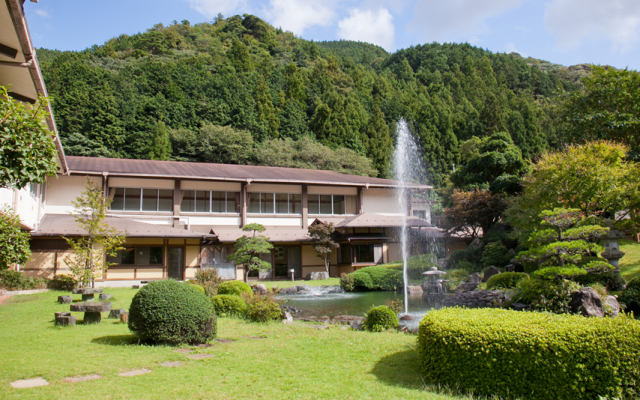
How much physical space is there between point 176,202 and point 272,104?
107 ft

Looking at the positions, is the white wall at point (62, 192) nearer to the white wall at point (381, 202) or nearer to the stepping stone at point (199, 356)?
the white wall at point (381, 202)

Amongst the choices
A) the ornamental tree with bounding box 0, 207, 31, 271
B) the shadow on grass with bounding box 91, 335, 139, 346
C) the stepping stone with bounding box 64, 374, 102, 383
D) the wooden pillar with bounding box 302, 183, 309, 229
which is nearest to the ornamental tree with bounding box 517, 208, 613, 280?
the shadow on grass with bounding box 91, 335, 139, 346

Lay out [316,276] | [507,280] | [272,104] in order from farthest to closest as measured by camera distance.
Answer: [272,104] < [316,276] < [507,280]

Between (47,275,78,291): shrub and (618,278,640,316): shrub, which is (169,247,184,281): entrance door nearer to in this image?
(47,275,78,291): shrub

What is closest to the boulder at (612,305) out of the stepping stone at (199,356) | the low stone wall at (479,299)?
the low stone wall at (479,299)

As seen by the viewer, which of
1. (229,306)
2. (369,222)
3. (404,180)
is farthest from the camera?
(404,180)

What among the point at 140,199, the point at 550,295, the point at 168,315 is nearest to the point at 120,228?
the point at 140,199

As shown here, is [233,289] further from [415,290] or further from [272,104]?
[272,104]

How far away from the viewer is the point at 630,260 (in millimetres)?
16531

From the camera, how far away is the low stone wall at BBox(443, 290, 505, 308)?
1344 centimetres

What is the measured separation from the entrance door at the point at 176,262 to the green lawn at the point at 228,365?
14109mm

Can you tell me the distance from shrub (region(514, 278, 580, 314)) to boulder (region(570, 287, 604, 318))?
0.24 m

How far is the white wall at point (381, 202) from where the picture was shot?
30.6 metres

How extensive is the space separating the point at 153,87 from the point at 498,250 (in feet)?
148
